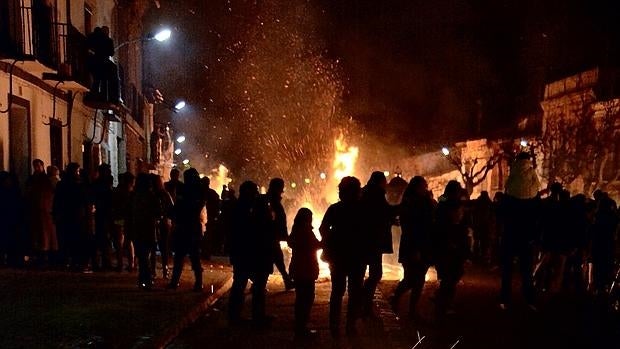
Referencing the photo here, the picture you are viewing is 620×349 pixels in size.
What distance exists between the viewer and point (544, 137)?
33438 mm

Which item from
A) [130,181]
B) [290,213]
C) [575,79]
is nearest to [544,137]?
[575,79]

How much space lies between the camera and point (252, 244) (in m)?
8.09

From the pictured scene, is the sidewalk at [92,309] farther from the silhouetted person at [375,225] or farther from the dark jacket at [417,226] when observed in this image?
the dark jacket at [417,226]

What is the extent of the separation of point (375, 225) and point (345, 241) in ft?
1.38

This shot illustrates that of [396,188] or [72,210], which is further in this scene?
[396,188]

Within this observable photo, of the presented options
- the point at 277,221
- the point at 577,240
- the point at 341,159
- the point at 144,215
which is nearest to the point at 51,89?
the point at 144,215

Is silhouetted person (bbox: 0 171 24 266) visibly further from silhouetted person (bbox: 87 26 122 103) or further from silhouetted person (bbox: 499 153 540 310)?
silhouetted person (bbox: 499 153 540 310)

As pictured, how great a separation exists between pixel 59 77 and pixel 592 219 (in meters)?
11.5

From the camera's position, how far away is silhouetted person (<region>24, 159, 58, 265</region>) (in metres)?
12.3

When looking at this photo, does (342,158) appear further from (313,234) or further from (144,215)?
(313,234)

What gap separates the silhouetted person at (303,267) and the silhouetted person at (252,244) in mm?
539

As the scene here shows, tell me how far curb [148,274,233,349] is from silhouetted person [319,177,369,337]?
1.76m

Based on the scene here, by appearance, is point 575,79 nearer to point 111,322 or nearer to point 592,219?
point 592,219

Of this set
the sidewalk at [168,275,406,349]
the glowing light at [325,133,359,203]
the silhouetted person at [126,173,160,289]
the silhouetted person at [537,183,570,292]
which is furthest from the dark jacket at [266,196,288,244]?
the glowing light at [325,133,359,203]
